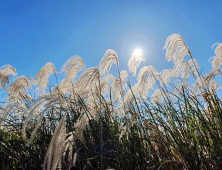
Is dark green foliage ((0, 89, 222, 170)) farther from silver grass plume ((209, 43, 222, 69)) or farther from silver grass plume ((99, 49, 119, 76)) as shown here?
silver grass plume ((209, 43, 222, 69))

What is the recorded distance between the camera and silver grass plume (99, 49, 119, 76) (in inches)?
122

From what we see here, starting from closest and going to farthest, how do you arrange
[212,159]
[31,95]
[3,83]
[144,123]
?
[212,159]
[144,123]
[31,95]
[3,83]

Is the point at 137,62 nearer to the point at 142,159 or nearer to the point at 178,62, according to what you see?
the point at 178,62

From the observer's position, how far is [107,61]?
10.7ft

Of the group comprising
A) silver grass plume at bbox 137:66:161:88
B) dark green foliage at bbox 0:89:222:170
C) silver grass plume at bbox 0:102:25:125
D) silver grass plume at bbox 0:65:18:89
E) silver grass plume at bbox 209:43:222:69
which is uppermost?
silver grass plume at bbox 0:65:18:89

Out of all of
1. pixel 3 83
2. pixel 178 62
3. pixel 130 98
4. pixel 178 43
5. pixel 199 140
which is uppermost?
pixel 3 83

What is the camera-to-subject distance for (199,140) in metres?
2.46

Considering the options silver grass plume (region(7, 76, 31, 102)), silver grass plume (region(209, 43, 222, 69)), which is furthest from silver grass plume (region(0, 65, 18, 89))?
silver grass plume (region(209, 43, 222, 69))

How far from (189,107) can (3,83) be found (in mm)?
4761

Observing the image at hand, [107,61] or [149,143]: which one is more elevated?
[107,61]

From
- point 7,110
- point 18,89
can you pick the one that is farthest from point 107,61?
point 18,89

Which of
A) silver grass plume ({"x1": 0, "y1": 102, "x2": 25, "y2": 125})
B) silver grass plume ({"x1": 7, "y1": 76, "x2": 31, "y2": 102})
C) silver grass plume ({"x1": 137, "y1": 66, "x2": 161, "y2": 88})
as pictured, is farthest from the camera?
silver grass plume ({"x1": 7, "y1": 76, "x2": 31, "y2": 102})

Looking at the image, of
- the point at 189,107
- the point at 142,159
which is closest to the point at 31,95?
the point at 142,159

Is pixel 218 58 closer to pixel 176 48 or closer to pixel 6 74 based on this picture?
pixel 176 48
